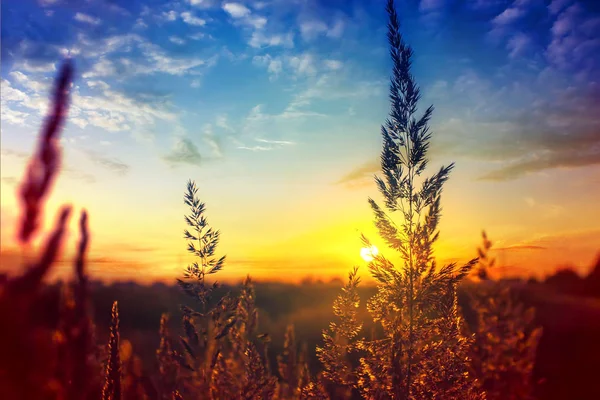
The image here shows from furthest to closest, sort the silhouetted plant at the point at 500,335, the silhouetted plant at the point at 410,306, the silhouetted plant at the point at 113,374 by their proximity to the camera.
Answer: the silhouetted plant at the point at 410,306 < the silhouetted plant at the point at 500,335 < the silhouetted plant at the point at 113,374

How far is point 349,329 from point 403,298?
95 centimetres

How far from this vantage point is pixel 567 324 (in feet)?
53.1

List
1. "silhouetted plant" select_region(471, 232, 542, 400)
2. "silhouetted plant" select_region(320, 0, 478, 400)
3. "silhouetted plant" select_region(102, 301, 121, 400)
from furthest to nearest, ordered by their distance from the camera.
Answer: "silhouetted plant" select_region(320, 0, 478, 400), "silhouetted plant" select_region(471, 232, 542, 400), "silhouetted plant" select_region(102, 301, 121, 400)

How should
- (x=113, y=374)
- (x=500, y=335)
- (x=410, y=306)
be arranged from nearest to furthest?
(x=113, y=374)
(x=500, y=335)
(x=410, y=306)

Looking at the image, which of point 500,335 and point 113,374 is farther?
point 500,335

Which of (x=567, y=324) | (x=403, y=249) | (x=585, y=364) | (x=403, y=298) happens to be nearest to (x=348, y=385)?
(x=403, y=298)

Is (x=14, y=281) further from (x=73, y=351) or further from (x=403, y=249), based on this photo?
(x=403, y=249)

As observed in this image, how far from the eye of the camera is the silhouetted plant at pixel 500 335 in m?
2.99

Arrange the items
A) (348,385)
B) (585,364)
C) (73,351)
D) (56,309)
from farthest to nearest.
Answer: (585,364) < (348,385) < (73,351) < (56,309)

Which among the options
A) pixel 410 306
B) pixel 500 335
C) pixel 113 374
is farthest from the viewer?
pixel 410 306

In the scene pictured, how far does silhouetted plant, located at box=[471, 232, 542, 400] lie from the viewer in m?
2.99

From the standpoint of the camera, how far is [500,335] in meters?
3.22

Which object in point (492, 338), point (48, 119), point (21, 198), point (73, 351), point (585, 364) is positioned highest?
point (48, 119)

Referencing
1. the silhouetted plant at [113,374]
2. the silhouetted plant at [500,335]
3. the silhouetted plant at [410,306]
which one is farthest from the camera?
the silhouetted plant at [410,306]
